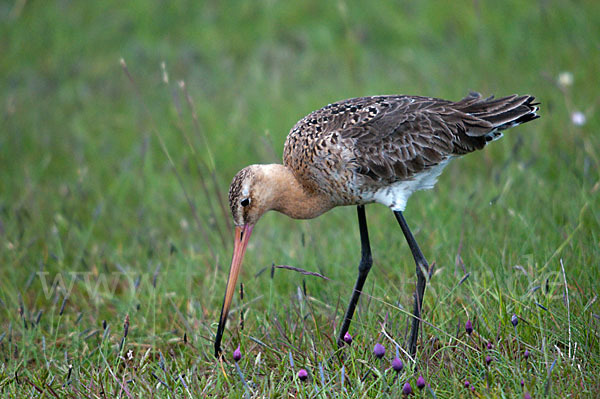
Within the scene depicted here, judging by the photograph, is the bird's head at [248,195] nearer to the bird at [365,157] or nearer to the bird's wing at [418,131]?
the bird at [365,157]

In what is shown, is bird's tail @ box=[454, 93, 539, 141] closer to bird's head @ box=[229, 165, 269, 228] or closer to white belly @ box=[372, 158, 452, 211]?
white belly @ box=[372, 158, 452, 211]

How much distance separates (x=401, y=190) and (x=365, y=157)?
1.05ft

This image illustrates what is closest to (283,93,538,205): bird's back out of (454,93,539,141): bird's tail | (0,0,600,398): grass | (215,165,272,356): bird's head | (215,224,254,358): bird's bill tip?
(454,93,539,141): bird's tail

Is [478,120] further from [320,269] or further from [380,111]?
[320,269]

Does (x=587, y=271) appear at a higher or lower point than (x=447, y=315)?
higher

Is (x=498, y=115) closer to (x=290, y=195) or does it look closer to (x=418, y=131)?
(x=418, y=131)

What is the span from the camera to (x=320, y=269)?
430cm

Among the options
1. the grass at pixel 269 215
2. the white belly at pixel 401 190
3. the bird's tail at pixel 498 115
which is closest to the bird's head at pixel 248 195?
the grass at pixel 269 215

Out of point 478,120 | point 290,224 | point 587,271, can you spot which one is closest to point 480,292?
point 587,271

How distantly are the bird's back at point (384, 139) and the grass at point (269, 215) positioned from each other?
576 millimetres

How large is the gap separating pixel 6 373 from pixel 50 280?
4.65ft

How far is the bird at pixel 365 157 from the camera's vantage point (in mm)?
3732

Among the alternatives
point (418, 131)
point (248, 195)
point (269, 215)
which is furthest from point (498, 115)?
point (269, 215)

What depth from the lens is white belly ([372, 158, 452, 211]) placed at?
3.80m
